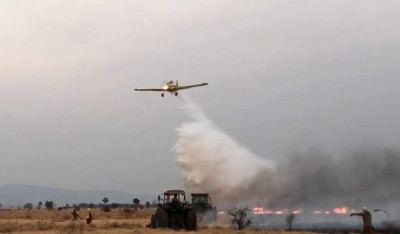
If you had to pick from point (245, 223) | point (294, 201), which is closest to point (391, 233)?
point (245, 223)

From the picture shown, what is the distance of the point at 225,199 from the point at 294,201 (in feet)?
21.1

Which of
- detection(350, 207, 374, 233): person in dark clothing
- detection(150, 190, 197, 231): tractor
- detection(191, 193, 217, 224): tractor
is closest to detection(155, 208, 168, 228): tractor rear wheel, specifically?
detection(150, 190, 197, 231): tractor

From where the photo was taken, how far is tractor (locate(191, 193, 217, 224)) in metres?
49.4

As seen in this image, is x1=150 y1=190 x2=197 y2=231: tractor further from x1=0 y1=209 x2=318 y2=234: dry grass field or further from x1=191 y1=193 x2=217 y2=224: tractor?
x1=191 y1=193 x2=217 y2=224: tractor

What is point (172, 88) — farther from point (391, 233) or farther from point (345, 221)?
point (391, 233)

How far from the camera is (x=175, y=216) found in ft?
136

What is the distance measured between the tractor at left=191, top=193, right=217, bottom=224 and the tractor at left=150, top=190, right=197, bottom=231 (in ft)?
24.6

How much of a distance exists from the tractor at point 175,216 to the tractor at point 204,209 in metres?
7.49

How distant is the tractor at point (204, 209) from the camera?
→ 49.4 metres

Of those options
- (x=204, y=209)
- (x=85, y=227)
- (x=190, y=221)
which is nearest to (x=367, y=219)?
(x=190, y=221)

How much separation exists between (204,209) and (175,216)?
889 cm

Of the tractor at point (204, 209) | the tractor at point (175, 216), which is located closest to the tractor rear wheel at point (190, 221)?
the tractor at point (175, 216)

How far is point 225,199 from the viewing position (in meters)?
56.7

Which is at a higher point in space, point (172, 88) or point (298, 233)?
point (172, 88)
